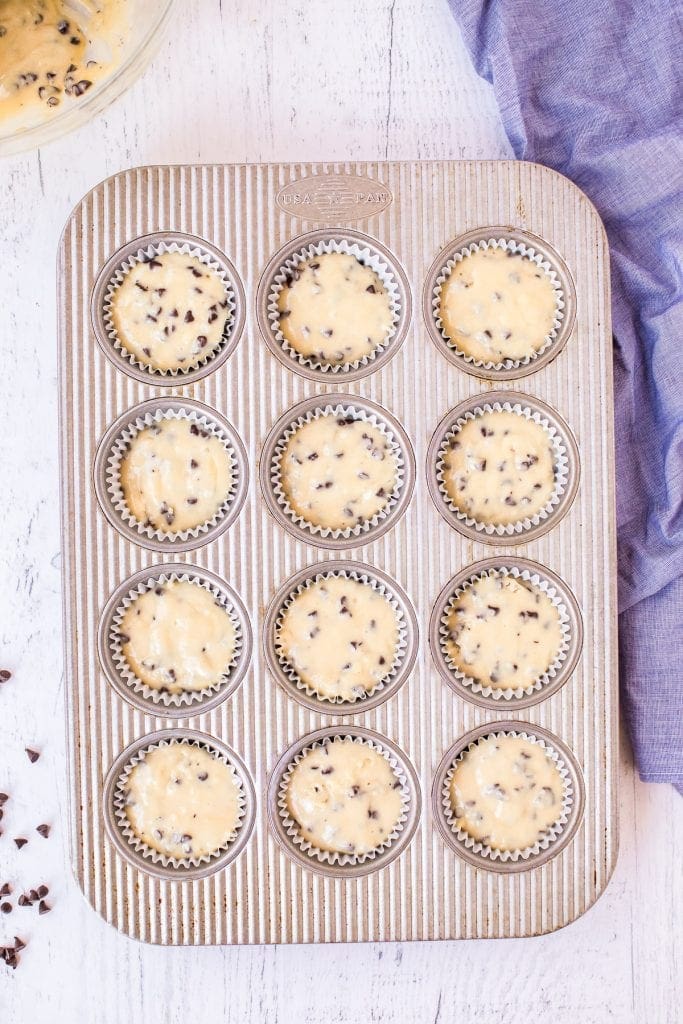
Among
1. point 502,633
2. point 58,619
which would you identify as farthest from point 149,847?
point 502,633

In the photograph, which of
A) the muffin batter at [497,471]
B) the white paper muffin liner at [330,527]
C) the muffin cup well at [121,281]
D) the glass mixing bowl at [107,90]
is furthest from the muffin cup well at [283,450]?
the glass mixing bowl at [107,90]

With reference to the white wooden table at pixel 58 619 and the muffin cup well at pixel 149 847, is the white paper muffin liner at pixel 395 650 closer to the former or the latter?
the muffin cup well at pixel 149 847

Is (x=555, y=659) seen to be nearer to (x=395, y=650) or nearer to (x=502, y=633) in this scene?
(x=502, y=633)

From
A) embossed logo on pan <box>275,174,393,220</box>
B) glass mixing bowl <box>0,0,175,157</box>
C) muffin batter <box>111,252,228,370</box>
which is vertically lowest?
muffin batter <box>111,252,228,370</box>

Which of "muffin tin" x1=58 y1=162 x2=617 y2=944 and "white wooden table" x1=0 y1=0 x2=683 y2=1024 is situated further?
"white wooden table" x1=0 y1=0 x2=683 y2=1024

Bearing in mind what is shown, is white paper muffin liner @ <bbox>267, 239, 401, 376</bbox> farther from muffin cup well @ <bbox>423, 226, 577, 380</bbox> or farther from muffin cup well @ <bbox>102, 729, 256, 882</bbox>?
muffin cup well @ <bbox>102, 729, 256, 882</bbox>

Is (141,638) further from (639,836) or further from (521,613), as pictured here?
(639,836)

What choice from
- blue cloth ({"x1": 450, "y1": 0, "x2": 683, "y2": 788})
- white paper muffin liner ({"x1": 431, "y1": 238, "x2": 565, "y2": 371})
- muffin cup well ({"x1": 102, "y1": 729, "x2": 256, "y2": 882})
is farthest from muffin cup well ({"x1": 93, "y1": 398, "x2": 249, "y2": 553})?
blue cloth ({"x1": 450, "y1": 0, "x2": 683, "y2": 788})
